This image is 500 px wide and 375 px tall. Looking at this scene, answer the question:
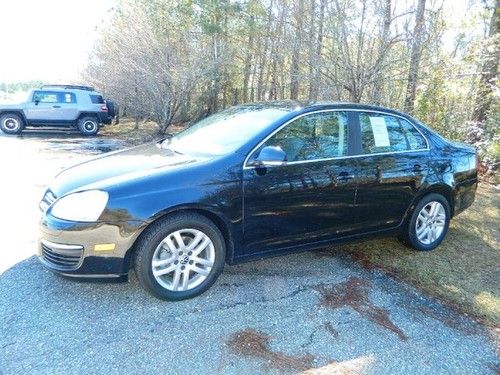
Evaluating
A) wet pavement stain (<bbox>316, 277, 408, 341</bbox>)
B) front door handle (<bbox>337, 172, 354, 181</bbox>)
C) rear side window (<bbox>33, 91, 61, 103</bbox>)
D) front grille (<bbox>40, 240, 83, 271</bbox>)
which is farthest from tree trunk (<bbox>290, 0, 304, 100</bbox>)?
rear side window (<bbox>33, 91, 61, 103</bbox>)

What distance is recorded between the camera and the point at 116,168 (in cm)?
317

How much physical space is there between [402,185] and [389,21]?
20.4 ft

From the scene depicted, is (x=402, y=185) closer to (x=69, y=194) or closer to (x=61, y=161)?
(x=69, y=194)

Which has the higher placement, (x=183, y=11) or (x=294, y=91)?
(x=183, y=11)

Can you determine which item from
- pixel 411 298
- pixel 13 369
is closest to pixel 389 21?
pixel 411 298

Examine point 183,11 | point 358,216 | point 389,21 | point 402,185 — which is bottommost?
point 358,216

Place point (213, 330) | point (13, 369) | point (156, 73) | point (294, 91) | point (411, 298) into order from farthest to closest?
point (156, 73) < point (294, 91) < point (411, 298) < point (213, 330) < point (13, 369)

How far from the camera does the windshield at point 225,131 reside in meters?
3.32

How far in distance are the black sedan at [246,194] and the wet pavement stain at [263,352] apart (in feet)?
1.97

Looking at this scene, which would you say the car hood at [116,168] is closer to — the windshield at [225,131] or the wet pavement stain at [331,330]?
the windshield at [225,131]

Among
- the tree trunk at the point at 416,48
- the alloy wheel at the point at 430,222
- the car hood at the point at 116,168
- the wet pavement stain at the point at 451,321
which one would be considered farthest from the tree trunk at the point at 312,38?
the wet pavement stain at the point at 451,321

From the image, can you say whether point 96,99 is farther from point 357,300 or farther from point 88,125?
point 357,300

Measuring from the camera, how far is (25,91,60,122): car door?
47.1ft

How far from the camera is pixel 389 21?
859 cm
